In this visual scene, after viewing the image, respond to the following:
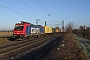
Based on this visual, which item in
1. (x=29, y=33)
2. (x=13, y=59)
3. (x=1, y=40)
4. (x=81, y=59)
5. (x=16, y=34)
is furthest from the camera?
(x=29, y=33)

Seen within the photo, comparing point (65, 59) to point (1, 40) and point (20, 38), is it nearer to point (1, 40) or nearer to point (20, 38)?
point (1, 40)

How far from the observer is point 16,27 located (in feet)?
114

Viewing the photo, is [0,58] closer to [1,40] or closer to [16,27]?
[1,40]

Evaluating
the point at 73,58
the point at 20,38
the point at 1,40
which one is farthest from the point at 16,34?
the point at 73,58

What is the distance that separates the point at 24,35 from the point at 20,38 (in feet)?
3.34

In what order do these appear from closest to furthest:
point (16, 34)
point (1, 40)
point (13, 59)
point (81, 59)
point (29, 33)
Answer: point (81, 59)
point (13, 59)
point (1, 40)
point (16, 34)
point (29, 33)

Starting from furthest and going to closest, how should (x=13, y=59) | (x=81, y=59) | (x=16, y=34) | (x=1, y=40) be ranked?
1. (x=16, y=34)
2. (x=1, y=40)
3. (x=13, y=59)
4. (x=81, y=59)

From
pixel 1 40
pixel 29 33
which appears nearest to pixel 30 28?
pixel 29 33

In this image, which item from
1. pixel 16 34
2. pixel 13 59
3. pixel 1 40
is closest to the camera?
pixel 13 59

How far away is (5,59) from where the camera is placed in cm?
1295

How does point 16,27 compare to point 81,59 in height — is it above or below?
above

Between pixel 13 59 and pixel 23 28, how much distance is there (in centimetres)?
2158

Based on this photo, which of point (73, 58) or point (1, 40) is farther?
point (1, 40)

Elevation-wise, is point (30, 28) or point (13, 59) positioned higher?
point (30, 28)
